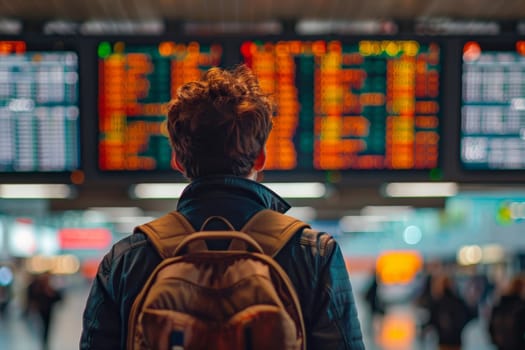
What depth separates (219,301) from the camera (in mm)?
1784

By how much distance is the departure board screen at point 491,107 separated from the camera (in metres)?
5.01

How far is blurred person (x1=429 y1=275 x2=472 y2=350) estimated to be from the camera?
10961 mm

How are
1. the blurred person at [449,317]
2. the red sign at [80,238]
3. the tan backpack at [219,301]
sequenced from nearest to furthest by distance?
the tan backpack at [219,301], the blurred person at [449,317], the red sign at [80,238]

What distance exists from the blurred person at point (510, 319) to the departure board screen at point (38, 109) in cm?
518

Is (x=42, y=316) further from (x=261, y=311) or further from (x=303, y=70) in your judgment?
(x=261, y=311)

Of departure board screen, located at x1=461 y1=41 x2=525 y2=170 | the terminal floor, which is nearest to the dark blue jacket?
departure board screen, located at x1=461 y1=41 x2=525 y2=170

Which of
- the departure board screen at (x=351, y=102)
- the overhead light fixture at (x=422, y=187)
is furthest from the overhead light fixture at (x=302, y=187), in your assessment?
the overhead light fixture at (x=422, y=187)

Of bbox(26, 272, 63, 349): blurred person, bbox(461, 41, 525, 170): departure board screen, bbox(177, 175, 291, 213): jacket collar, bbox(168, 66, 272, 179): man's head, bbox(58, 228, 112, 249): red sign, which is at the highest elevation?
bbox(461, 41, 525, 170): departure board screen

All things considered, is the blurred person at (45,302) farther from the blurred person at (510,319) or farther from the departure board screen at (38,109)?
the departure board screen at (38,109)

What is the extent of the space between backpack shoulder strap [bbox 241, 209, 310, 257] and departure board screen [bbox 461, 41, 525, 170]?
3.37 meters

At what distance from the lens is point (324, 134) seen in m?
5.02

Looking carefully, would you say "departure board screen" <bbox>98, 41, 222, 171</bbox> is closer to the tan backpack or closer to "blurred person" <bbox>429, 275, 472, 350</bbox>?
the tan backpack

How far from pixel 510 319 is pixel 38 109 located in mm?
5538

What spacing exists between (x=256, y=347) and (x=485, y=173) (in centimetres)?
360
